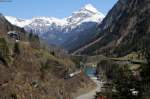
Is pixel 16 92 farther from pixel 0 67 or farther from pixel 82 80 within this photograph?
pixel 82 80

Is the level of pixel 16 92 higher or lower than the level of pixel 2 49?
lower

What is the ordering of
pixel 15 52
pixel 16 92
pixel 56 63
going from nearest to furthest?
1. pixel 16 92
2. pixel 15 52
3. pixel 56 63

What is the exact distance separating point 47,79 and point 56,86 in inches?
116

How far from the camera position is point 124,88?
112500 mm

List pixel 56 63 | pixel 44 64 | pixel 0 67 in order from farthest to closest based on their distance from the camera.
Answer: pixel 56 63
pixel 44 64
pixel 0 67

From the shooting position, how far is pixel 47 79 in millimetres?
126375

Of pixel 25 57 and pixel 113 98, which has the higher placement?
pixel 25 57

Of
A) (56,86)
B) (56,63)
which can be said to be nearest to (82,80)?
(56,63)

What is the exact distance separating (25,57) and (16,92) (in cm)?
3240

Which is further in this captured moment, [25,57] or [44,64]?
[44,64]

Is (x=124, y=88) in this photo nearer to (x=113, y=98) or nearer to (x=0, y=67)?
(x=113, y=98)

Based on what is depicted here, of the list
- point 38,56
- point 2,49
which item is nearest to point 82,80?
point 38,56

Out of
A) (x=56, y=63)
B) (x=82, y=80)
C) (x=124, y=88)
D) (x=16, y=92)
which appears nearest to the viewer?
(x=16, y=92)

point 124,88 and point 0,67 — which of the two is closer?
point 0,67
